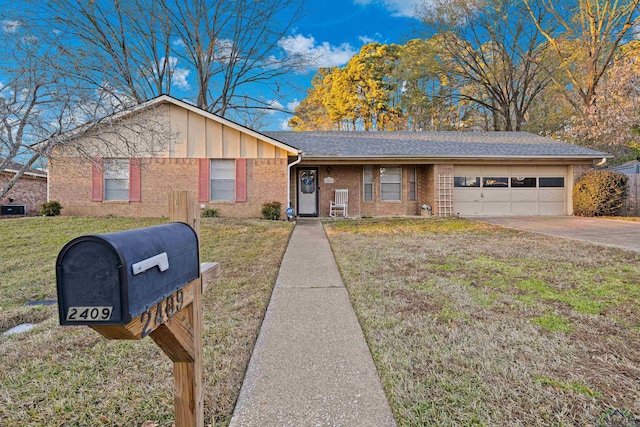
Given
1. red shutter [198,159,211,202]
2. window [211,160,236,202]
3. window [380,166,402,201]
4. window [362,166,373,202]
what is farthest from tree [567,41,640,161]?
red shutter [198,159,211,202]

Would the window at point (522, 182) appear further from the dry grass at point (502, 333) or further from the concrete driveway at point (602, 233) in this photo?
the dry grass at point (502, 333)

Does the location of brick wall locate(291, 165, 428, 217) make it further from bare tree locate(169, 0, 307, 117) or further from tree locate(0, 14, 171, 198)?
tree locate(0, 14, 171, 198)

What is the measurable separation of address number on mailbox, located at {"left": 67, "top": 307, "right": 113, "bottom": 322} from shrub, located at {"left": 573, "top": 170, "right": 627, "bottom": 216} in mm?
14694

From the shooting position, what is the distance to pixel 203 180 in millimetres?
10914

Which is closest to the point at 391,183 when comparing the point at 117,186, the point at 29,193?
the point at 117,186

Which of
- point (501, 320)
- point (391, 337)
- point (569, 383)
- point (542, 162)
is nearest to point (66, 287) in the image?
point (391, 337)

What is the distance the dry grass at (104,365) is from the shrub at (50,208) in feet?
25.2

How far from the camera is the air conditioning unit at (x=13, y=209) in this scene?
44.3 feet

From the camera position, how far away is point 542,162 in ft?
39.8

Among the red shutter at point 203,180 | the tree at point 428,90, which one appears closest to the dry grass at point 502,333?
the red shutter at point 203,180

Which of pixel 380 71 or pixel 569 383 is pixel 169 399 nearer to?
pixel 569 383

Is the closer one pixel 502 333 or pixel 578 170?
pixel 502 333

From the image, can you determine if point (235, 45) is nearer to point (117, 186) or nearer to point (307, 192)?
point (307, 192)

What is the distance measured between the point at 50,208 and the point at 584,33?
24.9 meters
